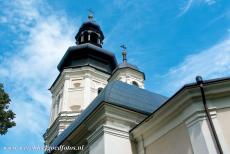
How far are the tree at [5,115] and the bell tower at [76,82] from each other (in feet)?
32.9

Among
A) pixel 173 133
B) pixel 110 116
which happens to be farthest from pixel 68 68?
pixel 173 133

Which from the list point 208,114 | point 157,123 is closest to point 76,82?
point 157,123

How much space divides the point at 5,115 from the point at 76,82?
12430 mm

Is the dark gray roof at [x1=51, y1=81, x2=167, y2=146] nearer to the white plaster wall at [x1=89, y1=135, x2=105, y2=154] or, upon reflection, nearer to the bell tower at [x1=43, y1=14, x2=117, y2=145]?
the white plaster wall at [x1=89, y1=135, x2=105, y2=154]

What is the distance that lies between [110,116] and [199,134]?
293cm

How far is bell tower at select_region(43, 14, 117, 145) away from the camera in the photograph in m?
21.1

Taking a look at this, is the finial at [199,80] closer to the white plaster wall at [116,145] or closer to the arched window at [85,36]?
the white plaster wall at [116,145]

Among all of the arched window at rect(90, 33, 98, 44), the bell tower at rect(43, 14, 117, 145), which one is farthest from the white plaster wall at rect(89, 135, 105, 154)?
the arched window at rect(90, 33, 98, 44)

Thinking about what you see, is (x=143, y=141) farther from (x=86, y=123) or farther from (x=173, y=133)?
(x=86, y=123)

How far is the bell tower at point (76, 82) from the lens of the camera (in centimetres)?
2106

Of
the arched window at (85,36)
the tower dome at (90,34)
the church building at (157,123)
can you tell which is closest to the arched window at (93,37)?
the tower dome at (90,34)

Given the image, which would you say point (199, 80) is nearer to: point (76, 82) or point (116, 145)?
point (116, 145)

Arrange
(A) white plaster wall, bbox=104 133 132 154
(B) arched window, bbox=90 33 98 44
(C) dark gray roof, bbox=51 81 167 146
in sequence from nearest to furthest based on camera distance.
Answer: (A) white plaster wall, bbox=104 133 132 154, (C) dark gray roof, bbox=51 81 167 146, (B) arched window, bbox=90 33 98 44

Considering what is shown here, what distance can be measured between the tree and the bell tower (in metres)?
10.0
